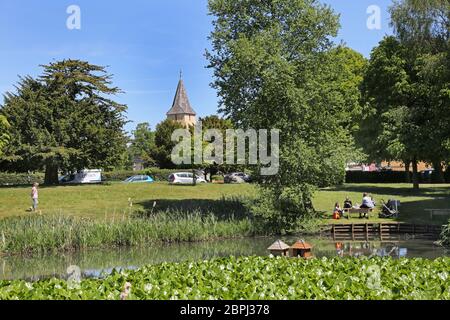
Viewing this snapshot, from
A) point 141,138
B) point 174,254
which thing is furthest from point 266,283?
point 141,138

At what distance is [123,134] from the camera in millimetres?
45094

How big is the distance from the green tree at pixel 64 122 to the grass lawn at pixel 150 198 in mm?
3259

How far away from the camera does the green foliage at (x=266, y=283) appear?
7125mm

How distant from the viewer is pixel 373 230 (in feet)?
93.7

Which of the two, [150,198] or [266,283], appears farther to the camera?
[150,198]

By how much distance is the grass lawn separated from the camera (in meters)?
31.8

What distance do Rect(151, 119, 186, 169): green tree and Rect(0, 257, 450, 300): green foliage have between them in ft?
179

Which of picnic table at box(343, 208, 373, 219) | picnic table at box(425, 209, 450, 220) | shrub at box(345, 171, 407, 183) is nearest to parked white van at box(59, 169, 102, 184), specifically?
picnic table at box(343, 208, 373, 219)

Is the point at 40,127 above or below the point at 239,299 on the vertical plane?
above

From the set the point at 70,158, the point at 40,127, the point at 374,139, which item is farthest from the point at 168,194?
the point at 374,139

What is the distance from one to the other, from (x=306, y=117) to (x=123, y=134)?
20.6 meters

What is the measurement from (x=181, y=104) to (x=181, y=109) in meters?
1.47

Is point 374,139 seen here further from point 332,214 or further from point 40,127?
point 40,127

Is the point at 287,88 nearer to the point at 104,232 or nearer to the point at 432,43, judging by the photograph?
the point at 104,232
